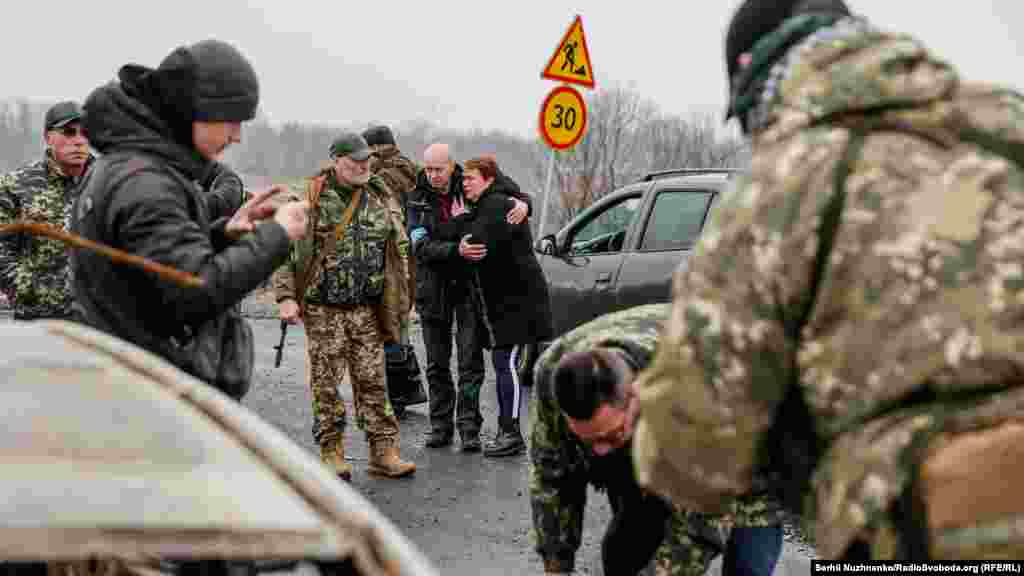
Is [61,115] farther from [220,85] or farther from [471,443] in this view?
[471,443]

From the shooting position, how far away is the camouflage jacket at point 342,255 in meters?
6.63

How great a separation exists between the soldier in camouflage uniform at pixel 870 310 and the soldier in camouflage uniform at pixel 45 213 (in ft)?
14.0

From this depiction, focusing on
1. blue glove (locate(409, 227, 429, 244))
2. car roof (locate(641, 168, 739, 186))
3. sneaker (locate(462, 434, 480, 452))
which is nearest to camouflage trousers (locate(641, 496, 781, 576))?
sneaker (locate(462, 434, 480, 452))

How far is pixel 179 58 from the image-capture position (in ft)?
10.5

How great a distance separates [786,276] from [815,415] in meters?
0.24

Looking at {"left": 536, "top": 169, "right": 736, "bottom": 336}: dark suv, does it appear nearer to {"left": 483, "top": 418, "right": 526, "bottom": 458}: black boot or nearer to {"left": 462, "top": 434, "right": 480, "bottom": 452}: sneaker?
{"left": 483, "top": 418, "right": 526, "bottom": 458}: black boot

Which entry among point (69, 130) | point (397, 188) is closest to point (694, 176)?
point (397, 188)

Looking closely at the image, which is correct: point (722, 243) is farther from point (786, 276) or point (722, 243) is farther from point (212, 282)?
point (212, 282)

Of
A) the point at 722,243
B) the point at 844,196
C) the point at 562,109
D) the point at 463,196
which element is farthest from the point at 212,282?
the point at 562,109

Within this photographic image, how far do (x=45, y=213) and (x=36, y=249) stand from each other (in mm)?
246

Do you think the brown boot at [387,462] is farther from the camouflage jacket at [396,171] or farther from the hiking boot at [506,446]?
the camouflage jacket at [396,171]

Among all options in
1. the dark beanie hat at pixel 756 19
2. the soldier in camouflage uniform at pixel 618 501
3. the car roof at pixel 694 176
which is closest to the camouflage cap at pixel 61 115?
the soldier in camouflage uniform at pixel 618 501

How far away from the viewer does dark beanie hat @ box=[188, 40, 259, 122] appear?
3152 millimetres

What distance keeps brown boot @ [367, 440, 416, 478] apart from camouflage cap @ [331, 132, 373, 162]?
1.68m
